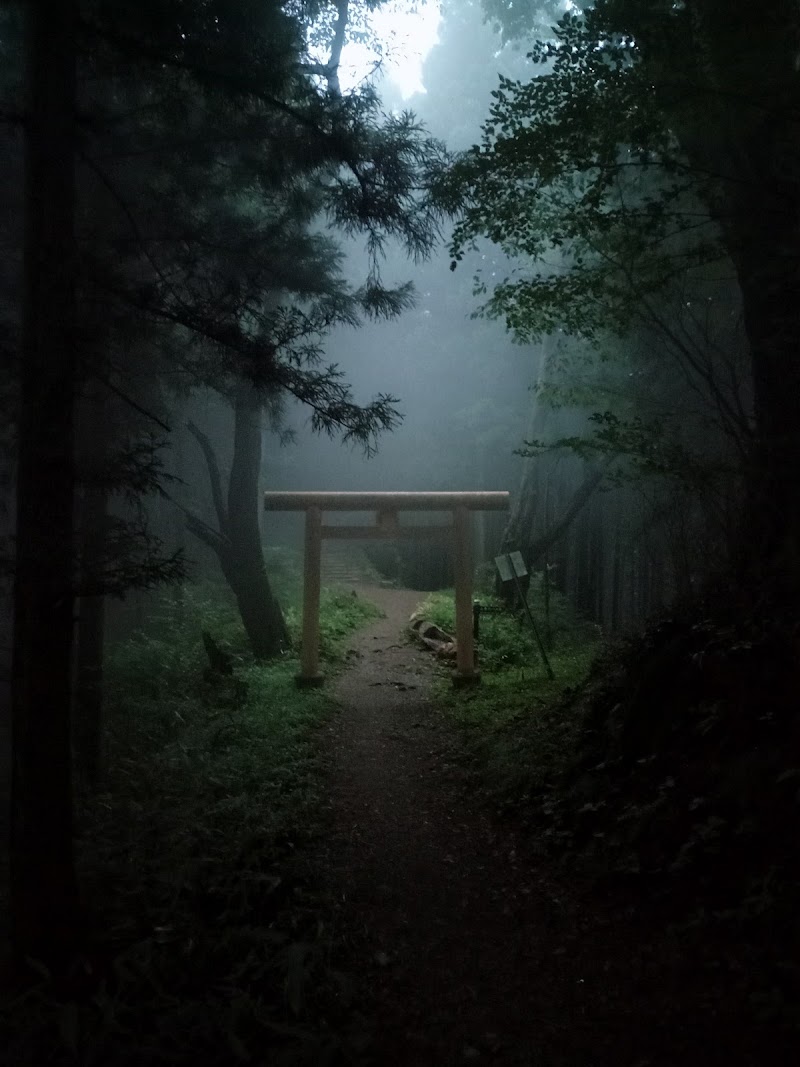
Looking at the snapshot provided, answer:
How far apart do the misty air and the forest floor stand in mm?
23

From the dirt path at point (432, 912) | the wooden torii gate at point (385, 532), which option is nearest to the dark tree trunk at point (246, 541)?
the wooden torii gate at point (385, 532)

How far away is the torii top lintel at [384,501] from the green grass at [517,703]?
92.8 inches

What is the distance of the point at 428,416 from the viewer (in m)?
27.8

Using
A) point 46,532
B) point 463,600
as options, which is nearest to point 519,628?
point 463,600

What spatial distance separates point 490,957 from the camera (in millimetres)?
4641

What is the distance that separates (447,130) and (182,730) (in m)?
20.9

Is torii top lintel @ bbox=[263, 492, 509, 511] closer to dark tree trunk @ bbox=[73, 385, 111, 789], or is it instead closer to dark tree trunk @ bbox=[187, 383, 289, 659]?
dark tree trunk @ bbox=[187, 383, 289, 659]

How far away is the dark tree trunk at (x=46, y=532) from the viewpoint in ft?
15.6

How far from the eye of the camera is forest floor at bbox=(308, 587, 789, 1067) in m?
3.72

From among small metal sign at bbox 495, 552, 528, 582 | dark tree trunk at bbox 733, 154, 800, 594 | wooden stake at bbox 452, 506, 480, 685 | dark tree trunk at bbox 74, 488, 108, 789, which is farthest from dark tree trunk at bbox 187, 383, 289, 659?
dark tree trunk at bbox 733, 154, 800, 594

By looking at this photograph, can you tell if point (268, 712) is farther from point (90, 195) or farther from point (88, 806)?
point (90, 195)

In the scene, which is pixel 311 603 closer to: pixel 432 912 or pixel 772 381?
pixel 432 912

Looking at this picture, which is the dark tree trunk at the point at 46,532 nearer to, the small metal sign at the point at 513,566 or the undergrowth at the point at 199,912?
the undergrowth at the point at 199,912

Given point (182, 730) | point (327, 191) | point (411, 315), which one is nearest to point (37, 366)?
point (327, 191)
